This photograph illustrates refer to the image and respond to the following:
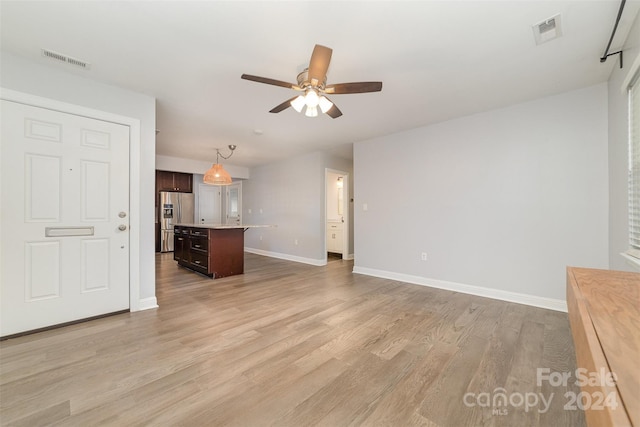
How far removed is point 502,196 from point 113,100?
4719mm

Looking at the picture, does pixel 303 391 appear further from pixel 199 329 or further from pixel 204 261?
pixel 204 261

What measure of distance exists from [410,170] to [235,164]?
15.7 feet

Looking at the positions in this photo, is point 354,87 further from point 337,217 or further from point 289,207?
point 337,217

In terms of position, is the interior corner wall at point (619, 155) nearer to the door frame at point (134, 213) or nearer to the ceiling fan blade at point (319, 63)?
the ceiling fan blade at point (319, 63)

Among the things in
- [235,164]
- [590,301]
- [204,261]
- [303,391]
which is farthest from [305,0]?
[235,164]

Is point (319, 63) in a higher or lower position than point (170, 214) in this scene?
higher

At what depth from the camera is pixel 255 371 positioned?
70.1 inches

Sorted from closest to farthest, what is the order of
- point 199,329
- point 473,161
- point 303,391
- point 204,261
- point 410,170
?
point 303,391, point 199,329, point 473,161, point 410,170, point 204,261

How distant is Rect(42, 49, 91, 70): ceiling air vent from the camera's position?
7.20ft

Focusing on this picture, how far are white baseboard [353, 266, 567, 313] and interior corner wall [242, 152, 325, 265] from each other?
5.19ft

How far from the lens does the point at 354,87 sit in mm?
2086

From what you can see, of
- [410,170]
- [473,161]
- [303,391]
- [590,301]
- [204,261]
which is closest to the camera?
[590,301]

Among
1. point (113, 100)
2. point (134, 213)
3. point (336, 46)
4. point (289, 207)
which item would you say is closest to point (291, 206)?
point (289, 207)

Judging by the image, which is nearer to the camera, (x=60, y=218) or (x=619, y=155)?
(x=619, y=155)
